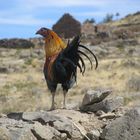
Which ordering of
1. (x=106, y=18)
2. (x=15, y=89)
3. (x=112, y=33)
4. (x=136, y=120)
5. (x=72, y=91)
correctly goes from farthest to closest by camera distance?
(x=106, y=18)
(x=112, y=33)
(x=15, y=89)
(x=72, y=91)
(x=136, y=120)

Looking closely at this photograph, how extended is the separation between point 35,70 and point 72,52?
2907 cm

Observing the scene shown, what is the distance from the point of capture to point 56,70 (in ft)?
43.9

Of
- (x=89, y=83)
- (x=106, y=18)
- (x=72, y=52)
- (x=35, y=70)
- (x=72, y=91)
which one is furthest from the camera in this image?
(x=106, y=18)

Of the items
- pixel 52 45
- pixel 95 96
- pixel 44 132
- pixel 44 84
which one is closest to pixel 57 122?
pixel 44 132

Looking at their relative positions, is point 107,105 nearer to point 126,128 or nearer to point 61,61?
point 61,61

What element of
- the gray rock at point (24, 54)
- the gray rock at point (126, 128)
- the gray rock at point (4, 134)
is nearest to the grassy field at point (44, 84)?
the gray rock at point (24, 54)

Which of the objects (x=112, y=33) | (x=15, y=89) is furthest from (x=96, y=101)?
(x=112, y=33)

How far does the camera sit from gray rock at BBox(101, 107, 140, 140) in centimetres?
1141

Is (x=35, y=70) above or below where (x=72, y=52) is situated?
below

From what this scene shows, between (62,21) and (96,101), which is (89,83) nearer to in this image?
(96,101)

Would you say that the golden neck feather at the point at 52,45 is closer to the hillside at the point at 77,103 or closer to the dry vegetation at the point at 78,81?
the hillside at the point at 77,103

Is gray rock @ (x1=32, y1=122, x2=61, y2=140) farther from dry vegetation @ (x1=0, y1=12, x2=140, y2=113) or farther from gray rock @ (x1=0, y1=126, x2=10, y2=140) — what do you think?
dry vegetation @ (x1=0, y1=12, x2=140, y2=113)

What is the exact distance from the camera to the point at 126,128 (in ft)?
37.7

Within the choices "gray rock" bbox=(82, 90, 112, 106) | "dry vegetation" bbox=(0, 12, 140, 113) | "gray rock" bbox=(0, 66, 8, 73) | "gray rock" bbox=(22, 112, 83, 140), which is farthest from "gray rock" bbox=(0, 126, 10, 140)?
"gray rock" bbox=(0, 66, 8, 73)
